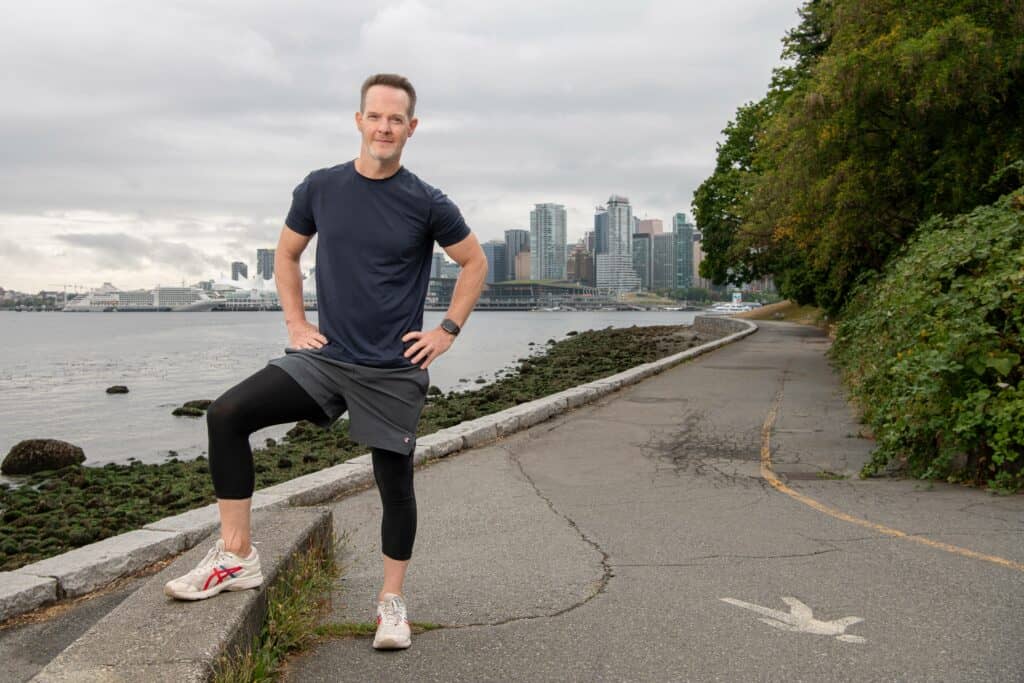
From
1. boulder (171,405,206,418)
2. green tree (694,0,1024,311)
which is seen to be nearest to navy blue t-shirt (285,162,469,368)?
green tree (694,0,1024,311)

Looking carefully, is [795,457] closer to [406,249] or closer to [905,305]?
[905,305]

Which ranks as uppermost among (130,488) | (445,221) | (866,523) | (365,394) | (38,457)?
(445,221)

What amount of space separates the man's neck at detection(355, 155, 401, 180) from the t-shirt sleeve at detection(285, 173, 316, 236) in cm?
22

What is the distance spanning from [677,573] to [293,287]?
2.68 meters

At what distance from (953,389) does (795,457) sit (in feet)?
6.56

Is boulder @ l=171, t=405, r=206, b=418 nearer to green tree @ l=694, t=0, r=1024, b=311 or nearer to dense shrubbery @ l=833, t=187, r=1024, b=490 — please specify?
green tree @ l=694, t=0, r=1024, b=311

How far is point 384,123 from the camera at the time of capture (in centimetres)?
364

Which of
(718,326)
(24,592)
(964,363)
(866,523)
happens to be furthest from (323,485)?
(718,326)

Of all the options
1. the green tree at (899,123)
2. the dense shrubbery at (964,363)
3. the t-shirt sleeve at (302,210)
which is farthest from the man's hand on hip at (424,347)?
the green tree at (899,123)

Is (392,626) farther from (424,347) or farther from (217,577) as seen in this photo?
(424,347)

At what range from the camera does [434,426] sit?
15.0 m

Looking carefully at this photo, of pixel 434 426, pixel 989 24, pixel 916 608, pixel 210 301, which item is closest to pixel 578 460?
pixel 916 608

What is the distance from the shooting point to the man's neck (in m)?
3.68

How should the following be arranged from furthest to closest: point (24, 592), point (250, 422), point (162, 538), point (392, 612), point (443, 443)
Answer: point (443, 443)
point (162, 538)
point (24, 592)
point (392, 612)
point (250, 422)
